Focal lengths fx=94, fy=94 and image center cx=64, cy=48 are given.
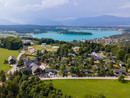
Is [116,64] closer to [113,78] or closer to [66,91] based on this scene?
[113,78]

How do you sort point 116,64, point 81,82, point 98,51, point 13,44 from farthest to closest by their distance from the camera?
1. point 13,44
2. point 98,51
3. point 116,64
4. point 81,82

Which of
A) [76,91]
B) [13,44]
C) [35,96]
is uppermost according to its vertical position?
[13,44]

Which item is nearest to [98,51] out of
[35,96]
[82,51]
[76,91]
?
[82,51]

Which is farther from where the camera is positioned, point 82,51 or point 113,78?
point 82,51

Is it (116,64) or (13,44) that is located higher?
(13,44)

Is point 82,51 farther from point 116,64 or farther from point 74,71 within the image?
point 74,71

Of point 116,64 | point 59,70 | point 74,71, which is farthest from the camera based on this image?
point 116,64

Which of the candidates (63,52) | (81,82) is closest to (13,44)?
(63,52)
